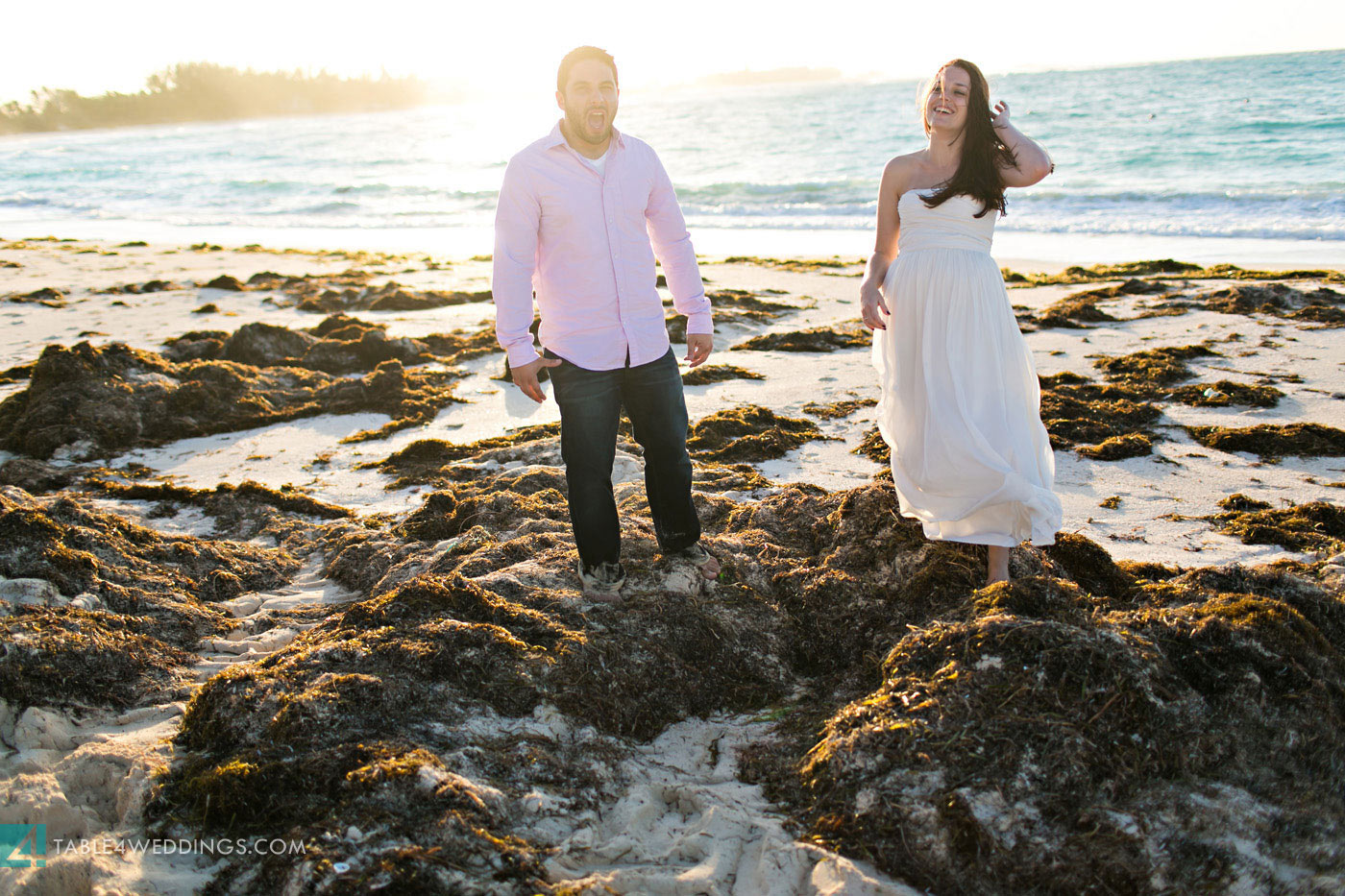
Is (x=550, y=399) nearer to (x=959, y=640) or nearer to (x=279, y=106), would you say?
(x=959, y=640)

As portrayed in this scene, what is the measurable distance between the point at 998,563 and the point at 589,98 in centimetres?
209

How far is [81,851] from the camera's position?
1993 millimetres

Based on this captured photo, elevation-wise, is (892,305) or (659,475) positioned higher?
(892,305)

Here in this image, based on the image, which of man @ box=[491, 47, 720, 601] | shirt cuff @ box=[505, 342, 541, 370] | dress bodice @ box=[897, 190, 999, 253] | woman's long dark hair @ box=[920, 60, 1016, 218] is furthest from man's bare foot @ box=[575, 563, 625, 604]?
woman's long dark hair @ box=[920, 60, 1016, 218]

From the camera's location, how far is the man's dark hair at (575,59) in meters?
2.73

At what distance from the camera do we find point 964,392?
9.86 ft

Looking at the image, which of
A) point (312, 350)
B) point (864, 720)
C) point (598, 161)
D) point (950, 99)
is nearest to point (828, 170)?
point (312, 350)

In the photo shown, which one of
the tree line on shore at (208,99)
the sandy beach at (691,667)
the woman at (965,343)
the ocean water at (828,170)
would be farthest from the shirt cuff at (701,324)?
the tree line on shore at (208,99)

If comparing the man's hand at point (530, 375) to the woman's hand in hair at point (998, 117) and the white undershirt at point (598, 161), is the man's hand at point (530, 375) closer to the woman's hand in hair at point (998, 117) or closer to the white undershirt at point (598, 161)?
the white undershirt at point (598, 161)

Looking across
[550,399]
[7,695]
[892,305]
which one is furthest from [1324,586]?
[550,399]

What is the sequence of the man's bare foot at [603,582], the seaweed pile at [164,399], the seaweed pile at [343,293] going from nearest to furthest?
1. the man's bare foot at [603,582]
2. the seaweed pile at [164,399]
3. the seaweed pile at [343,293]

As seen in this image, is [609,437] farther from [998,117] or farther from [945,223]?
[998,117]

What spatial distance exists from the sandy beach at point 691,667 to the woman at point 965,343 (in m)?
0.24

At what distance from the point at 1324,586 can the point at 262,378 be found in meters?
6.98
